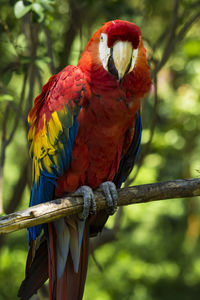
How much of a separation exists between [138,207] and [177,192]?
178 centimetres

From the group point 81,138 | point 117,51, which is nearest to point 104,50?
point 117,51

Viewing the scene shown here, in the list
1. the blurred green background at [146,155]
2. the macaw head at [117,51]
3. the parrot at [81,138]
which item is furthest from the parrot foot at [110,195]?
the blurred green background at [146,155]

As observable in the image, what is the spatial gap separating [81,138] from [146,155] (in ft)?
2.69

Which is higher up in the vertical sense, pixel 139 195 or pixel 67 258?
pixel 139 195

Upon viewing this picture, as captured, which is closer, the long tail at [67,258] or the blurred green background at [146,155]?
the long tail at [67,258]

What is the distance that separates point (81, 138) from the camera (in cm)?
172

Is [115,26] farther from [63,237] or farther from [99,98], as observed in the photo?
[63,237]

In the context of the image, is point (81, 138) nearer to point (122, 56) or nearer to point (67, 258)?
point (122, 56)

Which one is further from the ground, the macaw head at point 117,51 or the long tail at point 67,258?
the macaw head at point 117,51

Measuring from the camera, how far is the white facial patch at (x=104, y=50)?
5.40 ft

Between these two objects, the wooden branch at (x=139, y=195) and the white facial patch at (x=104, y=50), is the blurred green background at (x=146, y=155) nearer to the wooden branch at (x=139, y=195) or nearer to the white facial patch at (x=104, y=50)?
the white facial patch at (x=104, y=50)

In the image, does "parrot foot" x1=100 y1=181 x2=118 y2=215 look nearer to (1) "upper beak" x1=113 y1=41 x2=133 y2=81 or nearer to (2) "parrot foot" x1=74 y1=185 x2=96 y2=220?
(2) "parrot foot" x1=74 y1=185 x2=96 y2=220

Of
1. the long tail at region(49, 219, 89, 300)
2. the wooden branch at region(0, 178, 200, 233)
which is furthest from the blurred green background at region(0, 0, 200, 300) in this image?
the wooden branch at region(0, 178, 200, 233)

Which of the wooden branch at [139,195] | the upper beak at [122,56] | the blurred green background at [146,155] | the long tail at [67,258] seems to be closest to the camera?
the wooden branch at [139,195]
